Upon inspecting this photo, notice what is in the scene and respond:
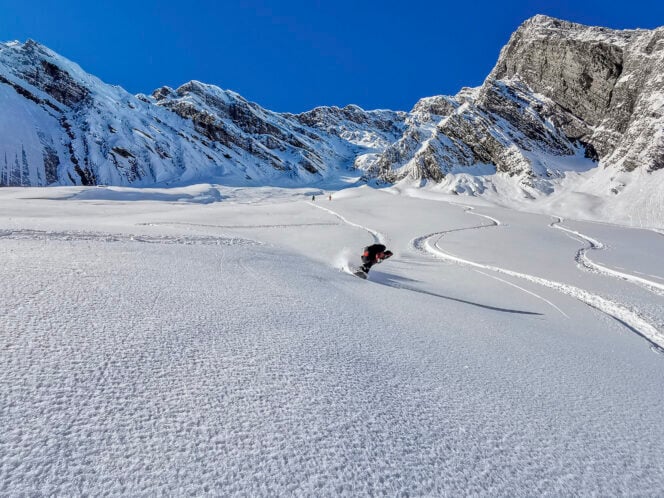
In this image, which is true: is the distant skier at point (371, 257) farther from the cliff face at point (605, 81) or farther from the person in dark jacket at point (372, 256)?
the cliff face at point (605, 81)

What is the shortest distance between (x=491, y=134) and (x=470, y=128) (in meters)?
4.03

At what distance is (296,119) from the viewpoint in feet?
588

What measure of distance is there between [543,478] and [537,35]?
9745cm

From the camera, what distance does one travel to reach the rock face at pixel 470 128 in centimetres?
5747

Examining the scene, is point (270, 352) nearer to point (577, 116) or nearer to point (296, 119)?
point (577, 116)

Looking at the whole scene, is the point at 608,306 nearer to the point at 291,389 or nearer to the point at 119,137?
the point at 291,389

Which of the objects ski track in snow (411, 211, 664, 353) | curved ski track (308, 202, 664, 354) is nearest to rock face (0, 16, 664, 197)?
curved ski track (308, 202, 664, 354)

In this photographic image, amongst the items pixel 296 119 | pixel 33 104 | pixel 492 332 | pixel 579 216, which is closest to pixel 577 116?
pixel 579 216

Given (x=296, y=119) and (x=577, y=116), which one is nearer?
(x=577, y=116)

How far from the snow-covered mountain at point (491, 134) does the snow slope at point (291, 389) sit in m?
46.1

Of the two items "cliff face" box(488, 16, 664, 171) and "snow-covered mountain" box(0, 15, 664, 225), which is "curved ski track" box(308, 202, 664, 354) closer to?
"snow-covered mountain" box(0, 15, 664, 225)

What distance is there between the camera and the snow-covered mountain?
52844mm

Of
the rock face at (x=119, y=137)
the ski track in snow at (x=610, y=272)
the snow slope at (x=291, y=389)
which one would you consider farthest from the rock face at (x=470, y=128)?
the snow slope at (x=291, y=389)

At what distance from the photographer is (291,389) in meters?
2.16
